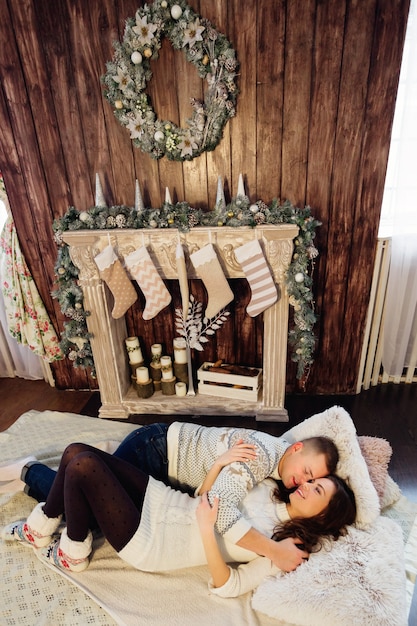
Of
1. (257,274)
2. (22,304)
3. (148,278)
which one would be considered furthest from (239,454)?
(22,304)

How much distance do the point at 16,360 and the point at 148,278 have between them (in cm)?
146

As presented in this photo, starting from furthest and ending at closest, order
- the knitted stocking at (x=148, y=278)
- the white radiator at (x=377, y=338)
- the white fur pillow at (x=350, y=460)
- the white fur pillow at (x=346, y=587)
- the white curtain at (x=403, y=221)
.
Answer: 1. the white radiator at (x=377, y=338)
2. the knitted stocking at (x=148, y=278)
3. the white curtain at (x=403, y=221)
4. the white fur pillow at (x=350, y=460)
5. the white fur pillow at (x=346, y=587)

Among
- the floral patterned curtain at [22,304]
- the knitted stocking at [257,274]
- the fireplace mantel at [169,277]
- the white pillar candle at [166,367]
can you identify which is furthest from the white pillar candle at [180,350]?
the floral patterned curtain at [22,304]

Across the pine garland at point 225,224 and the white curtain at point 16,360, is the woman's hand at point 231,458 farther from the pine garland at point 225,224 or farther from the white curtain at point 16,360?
the white curtain at point 16,360

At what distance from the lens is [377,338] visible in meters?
2.60

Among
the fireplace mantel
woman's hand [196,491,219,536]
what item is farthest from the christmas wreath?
woman's hand [196,491,219,536]

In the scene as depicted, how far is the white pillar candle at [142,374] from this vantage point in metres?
2.58

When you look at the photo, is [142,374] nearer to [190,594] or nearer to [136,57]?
[190,594]

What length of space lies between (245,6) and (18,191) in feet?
5.21

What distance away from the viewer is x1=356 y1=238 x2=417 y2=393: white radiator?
94.0 inches

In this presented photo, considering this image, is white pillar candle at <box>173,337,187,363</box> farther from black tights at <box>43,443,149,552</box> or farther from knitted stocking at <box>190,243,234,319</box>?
black tights at <box>43,443,149,552</box>

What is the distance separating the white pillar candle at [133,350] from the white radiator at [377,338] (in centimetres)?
144

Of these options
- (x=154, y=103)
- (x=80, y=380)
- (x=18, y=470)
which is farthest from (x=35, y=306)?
(x=154, y=103)

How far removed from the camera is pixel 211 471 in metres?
1.50
